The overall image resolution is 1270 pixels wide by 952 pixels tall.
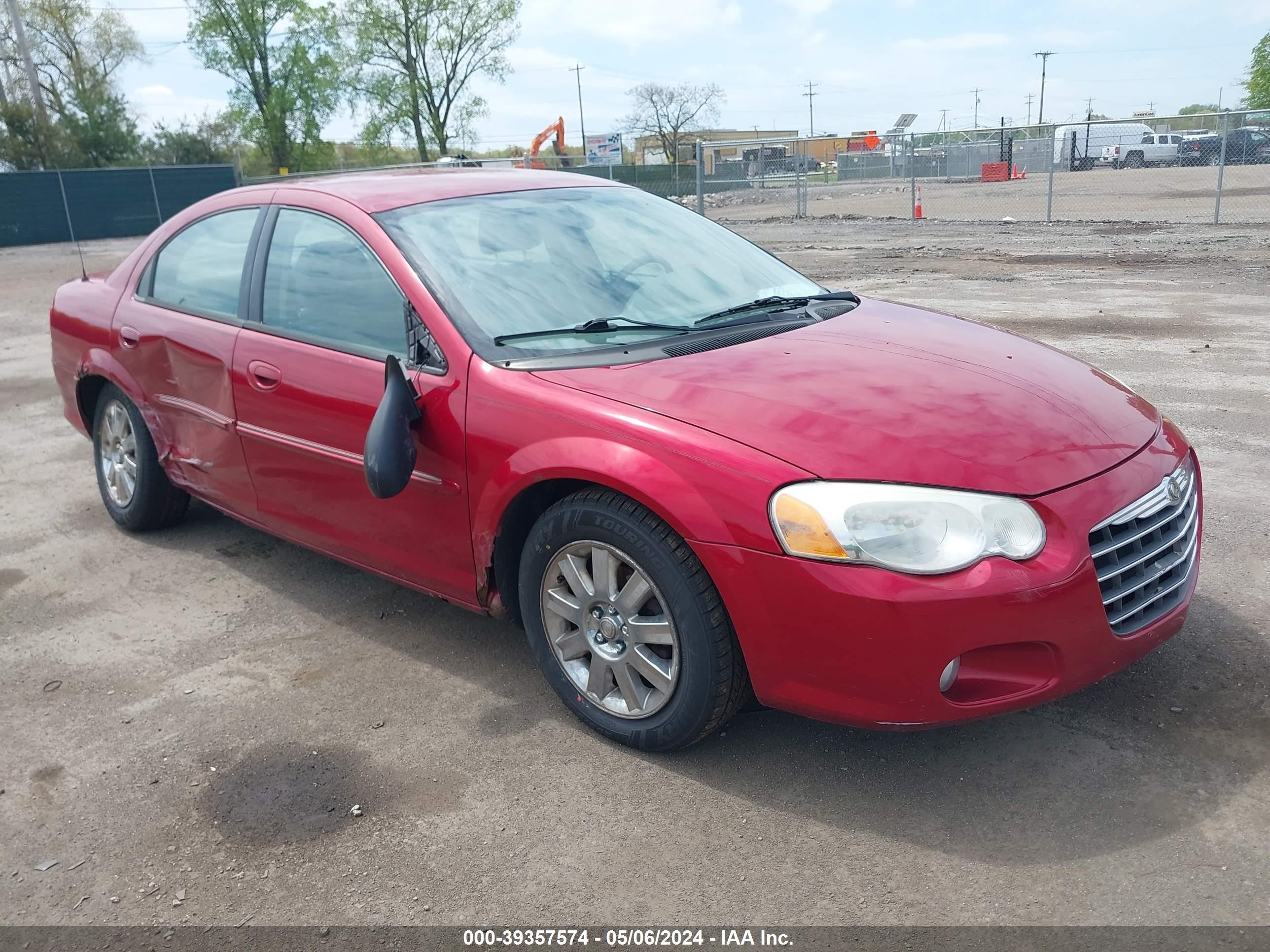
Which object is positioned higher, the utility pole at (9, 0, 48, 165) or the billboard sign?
the utility pole at (9, 0, 48, 165)

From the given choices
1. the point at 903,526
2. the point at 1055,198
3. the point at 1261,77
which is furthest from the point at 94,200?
the point at 1261,77

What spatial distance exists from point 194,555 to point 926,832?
11.6ft

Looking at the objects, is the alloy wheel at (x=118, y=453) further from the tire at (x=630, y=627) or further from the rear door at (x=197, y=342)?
the tire at (x=630, y=627)


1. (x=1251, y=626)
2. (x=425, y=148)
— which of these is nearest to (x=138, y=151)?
(x=425, y=148)

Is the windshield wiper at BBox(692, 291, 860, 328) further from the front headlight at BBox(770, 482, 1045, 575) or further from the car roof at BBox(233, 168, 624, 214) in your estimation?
the front headlight at BBox(770, 482, 1045, 575)

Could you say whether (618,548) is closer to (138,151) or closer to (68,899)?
(68,899)

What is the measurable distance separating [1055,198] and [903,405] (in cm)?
2619

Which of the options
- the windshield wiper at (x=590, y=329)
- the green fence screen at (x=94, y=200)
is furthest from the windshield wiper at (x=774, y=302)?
the green fence screen at (x=94, y=200)

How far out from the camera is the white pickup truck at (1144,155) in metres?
40.2

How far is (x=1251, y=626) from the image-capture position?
3615 millimetres

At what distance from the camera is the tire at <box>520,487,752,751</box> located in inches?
110

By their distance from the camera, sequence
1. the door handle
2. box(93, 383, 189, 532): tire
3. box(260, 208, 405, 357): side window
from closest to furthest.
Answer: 1. box(260, 208, 405, 357): side window
2. the door handle
3. box(93, 383, 189, 532): tire

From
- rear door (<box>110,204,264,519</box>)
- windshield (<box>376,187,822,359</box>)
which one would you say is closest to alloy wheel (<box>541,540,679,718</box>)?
windshield (<box>376,187,822,359</box>)

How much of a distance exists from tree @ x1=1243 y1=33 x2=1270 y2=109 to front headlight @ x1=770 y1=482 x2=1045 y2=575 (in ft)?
231
